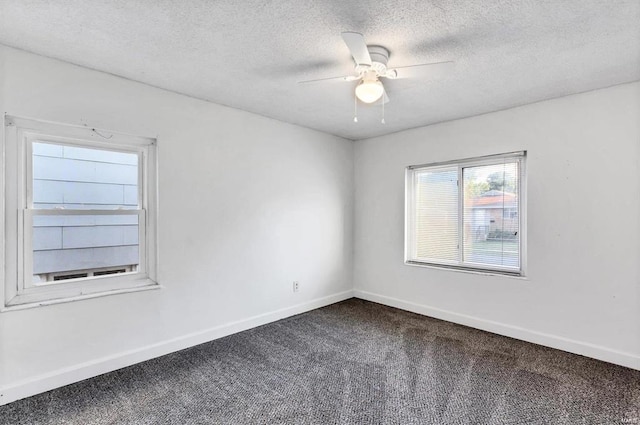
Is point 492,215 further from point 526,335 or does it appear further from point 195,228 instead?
point 195,228

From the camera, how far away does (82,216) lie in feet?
8.18

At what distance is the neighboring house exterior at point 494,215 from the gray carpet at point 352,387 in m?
1.08

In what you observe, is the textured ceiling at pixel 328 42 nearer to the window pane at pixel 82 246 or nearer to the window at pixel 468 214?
the window at pixel 468 214

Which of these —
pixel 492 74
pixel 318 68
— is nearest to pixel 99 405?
pixel 318 68

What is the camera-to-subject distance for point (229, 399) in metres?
2.17

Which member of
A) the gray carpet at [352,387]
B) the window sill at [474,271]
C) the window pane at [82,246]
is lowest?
the gray carpet at [352,387]

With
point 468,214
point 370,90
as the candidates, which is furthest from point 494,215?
point 370,90

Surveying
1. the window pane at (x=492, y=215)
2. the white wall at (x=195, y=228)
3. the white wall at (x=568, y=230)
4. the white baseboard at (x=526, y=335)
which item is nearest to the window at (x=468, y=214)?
the window pane at (x=492, y=215)

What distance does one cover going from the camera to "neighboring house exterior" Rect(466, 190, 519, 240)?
334cm

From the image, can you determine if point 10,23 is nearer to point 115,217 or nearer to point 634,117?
point 115,217

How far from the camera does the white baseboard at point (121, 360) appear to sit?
2.16 metres

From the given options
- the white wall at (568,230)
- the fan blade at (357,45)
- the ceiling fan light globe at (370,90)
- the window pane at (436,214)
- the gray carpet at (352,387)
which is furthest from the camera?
the window pane at (436,214)

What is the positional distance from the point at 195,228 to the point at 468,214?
116 inches

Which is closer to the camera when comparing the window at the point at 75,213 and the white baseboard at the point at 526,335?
the window at the point at 75,213
